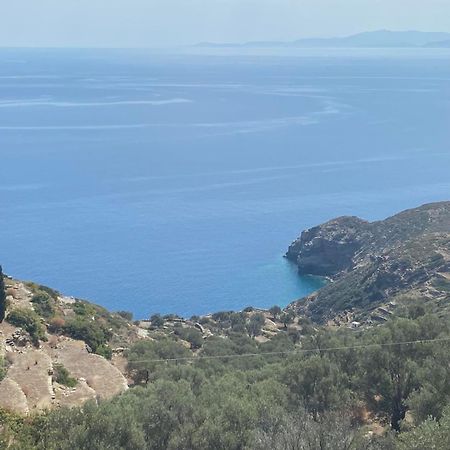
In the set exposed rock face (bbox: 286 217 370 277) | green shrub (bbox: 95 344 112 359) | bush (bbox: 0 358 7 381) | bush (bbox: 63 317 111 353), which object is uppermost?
bush (bbox: 0 358 7 381)

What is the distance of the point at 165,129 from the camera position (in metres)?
168

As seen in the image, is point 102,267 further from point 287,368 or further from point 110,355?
point 287,368

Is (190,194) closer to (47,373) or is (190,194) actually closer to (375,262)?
(375,262)

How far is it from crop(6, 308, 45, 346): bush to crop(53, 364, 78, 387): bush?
3.68m

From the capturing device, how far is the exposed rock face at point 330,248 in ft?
273

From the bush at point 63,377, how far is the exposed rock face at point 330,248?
6479 centimetres

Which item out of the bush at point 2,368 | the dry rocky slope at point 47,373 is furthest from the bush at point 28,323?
the bush at point 2,368

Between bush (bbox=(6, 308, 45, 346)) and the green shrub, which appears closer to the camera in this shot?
bush (bbox=(6, 308, 45, 346))

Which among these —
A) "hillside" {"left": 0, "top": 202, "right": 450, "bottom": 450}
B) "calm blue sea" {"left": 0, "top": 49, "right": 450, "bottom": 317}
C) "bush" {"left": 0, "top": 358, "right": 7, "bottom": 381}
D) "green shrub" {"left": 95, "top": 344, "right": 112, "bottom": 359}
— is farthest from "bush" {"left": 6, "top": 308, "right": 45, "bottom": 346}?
"calm blue sea" {"left": 0, "top": 49, "right": 450, "bottom": 317}

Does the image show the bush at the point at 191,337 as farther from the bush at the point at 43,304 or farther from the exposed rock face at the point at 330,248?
the exposed rock face at the point at 330,248

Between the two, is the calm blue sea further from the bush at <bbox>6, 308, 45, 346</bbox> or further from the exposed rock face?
the bush at <bbox>6, 308, 45, 346</bbox>

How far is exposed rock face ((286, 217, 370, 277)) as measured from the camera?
83.2 meters

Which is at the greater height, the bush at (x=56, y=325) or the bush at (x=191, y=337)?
the bush at (x=56, y=325)

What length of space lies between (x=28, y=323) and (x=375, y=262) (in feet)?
159
